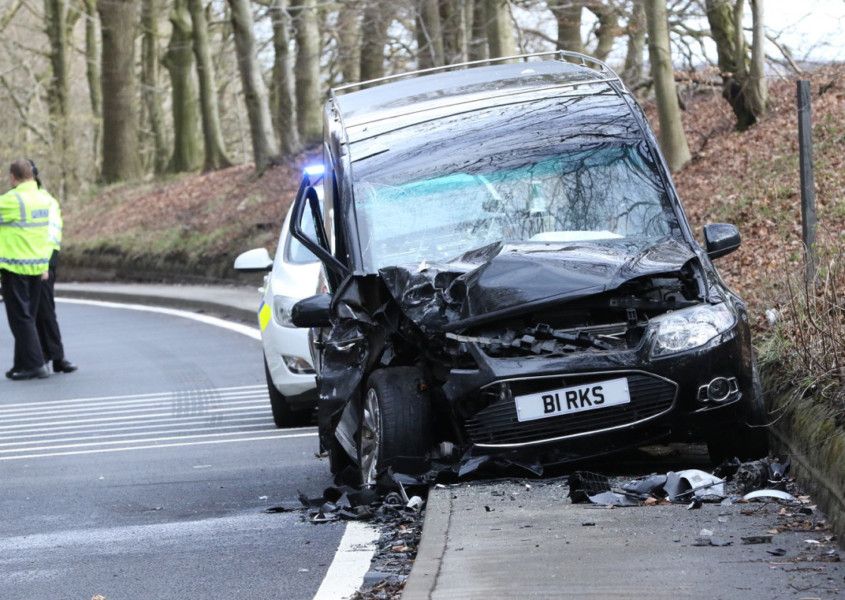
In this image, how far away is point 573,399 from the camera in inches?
285

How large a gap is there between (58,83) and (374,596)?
43530mm

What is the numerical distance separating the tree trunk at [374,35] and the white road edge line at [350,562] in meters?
26.0

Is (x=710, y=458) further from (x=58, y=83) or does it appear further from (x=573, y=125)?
(x=58, y=83)

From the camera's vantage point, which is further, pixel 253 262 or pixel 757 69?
pixel 757 69

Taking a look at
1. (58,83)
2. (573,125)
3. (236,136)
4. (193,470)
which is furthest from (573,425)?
(236,136)

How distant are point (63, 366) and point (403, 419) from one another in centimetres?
1047

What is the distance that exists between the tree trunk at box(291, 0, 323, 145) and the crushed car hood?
2562cm

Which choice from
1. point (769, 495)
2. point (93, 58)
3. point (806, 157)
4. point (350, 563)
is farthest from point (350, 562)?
point (93, 58)

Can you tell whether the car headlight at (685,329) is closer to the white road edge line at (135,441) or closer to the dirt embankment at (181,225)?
the white road edge line at (135,441)

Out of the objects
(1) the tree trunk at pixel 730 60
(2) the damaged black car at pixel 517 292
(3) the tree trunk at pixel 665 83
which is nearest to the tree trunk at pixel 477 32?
(1) the tree trunk at pixel 730 60

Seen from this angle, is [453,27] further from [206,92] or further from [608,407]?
[608,407]

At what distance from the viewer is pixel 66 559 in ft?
23.3

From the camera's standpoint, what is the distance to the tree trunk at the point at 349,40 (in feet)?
114

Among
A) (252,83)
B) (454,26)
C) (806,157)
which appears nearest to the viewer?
(806,157)
